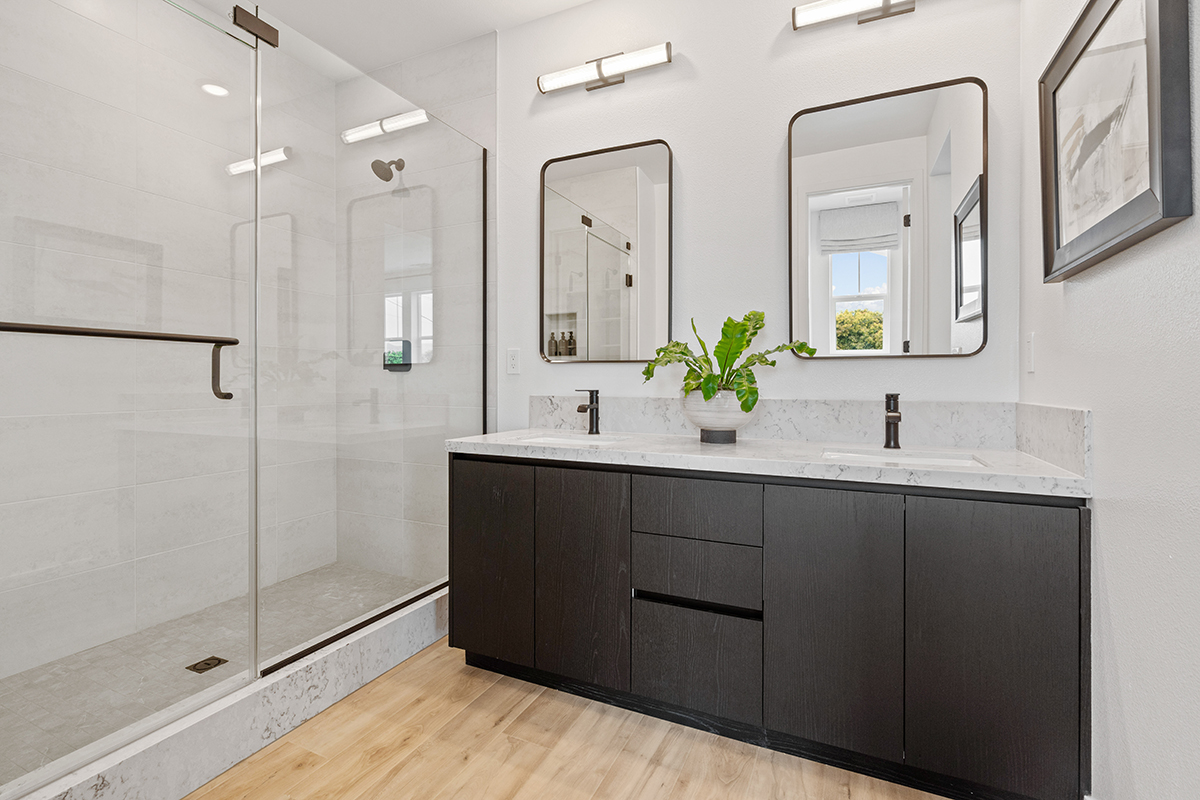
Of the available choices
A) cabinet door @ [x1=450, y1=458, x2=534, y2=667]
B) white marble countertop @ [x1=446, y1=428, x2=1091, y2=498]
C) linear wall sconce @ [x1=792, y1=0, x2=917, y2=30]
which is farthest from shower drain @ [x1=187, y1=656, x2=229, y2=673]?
linear wall sconce @ [x1=792, y1=0, x2=917, y2=30]

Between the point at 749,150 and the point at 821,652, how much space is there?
1.68m

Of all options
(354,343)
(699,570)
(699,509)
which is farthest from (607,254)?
(699,570)

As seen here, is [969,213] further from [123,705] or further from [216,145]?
[123,705]

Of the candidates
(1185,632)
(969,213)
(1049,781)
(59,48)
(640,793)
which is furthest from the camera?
(969,213)

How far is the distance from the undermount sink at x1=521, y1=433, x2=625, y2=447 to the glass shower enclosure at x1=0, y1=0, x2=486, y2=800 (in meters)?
0.52

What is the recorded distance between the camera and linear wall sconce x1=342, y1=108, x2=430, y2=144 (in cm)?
207

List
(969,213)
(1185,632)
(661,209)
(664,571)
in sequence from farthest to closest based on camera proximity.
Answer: (661,209) → (969,213) → (664,571) → (1185,632)

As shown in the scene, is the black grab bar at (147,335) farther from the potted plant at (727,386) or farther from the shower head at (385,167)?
the potted plant at (727,386)

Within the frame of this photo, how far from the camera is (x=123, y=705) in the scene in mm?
1396

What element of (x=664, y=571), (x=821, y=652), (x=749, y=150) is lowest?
(x=821, y=652)

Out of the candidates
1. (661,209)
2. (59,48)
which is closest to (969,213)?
(661,209)

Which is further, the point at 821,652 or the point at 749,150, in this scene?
the point at 749,150

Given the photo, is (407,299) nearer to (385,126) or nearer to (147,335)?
(385,126)

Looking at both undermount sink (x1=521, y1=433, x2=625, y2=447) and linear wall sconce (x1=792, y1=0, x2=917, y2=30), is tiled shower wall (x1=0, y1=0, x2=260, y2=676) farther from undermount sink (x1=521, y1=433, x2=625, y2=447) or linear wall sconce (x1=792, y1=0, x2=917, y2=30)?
linear wall sconce (x1=792, y1=0, x2=917, y2=30)
